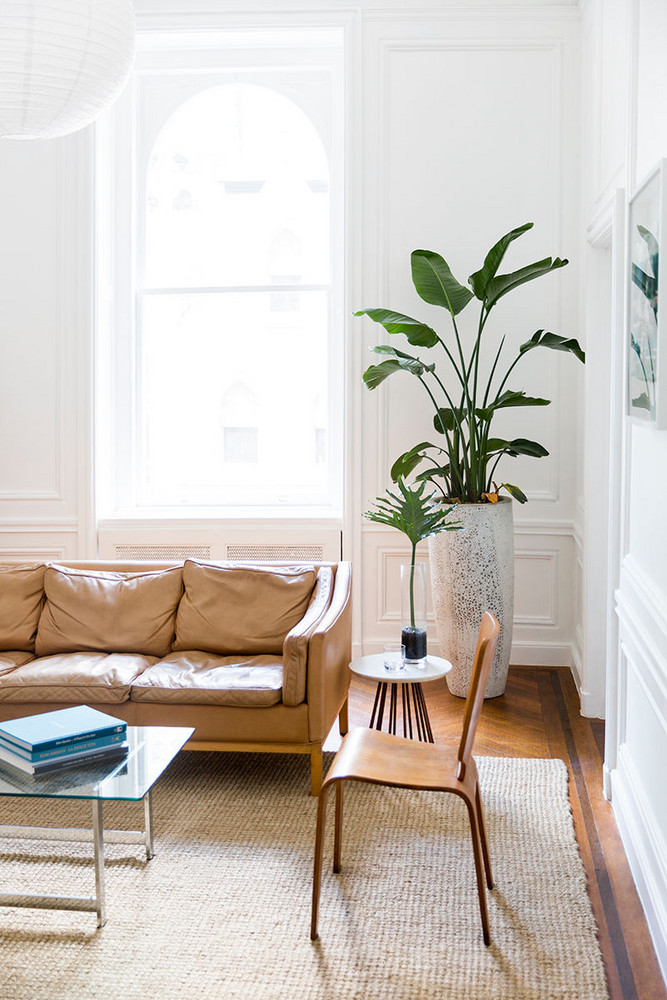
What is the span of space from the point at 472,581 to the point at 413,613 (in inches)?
40.9

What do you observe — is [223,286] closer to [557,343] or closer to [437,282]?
[437,282]

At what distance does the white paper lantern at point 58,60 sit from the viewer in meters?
2.52

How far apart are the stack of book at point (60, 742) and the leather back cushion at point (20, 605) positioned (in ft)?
4.03

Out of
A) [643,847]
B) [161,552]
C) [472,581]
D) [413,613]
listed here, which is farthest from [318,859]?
[161,552]

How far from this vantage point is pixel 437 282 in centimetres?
447

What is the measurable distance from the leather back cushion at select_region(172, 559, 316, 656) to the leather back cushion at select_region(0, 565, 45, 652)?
629 millimetres

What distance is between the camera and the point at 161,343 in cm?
561

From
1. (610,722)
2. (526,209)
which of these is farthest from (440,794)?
(526,209)

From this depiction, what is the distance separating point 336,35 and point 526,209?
1.42m

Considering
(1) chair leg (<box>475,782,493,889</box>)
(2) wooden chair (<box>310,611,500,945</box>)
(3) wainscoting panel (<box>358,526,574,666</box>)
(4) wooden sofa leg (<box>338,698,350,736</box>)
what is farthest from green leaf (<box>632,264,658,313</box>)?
(3) wainscoting panel (<box>358,526,574,666</box>)

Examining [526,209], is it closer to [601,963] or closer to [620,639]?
[620,639]

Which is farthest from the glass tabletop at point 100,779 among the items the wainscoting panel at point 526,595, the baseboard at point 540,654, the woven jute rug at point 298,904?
the baseboard at point 540,654

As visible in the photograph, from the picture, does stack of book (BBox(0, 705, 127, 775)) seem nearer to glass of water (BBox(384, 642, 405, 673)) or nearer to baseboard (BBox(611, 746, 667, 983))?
glass of water (BBox(384, 642, 405, 673))

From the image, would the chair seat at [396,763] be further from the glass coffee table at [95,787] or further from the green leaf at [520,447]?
the green leaf at [520,447]
